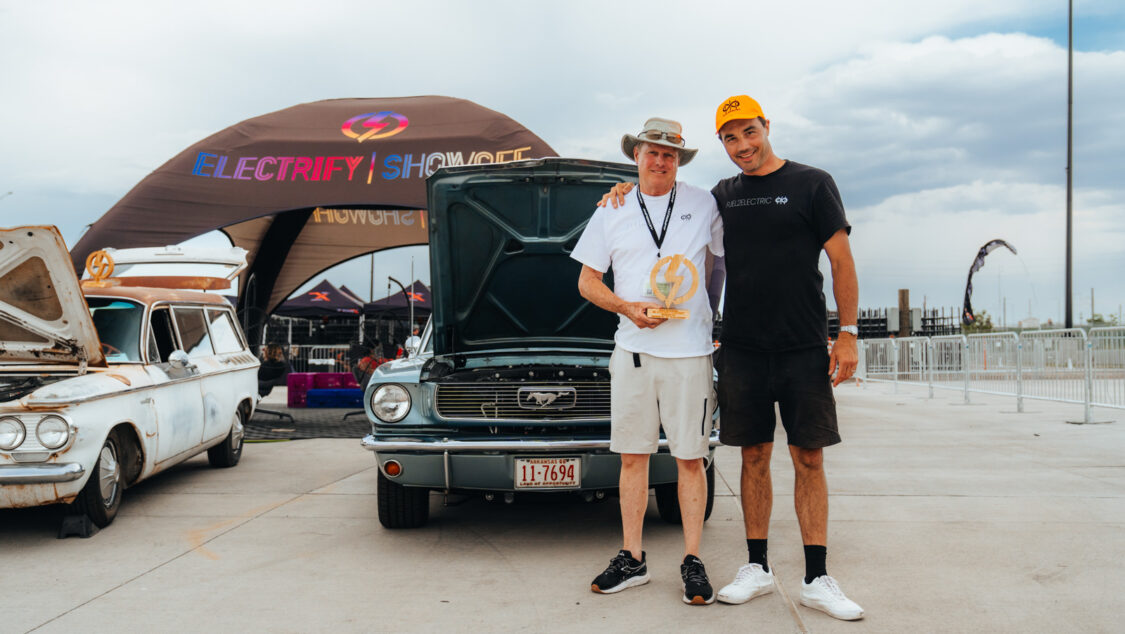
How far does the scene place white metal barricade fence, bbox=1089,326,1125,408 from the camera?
10039 millimetres

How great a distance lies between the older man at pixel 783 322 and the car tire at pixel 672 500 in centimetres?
131

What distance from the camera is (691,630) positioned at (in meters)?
3.23

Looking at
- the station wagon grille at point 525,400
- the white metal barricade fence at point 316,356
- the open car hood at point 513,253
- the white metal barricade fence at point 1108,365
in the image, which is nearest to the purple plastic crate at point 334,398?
the white metal barricade fence at point 316,356

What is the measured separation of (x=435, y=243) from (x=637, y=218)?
1935 mm

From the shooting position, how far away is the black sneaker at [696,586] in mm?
3531

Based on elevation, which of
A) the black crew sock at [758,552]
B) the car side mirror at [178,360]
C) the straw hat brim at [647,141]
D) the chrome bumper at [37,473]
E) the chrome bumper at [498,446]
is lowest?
the black crew sock at [758,552]

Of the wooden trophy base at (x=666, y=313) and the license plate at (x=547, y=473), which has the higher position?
the wooden trophy base at (x=666, y=313)

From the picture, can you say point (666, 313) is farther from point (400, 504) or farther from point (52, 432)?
point (52, 432)

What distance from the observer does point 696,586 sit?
355cm

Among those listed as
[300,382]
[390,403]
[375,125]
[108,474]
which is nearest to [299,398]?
[300,382]

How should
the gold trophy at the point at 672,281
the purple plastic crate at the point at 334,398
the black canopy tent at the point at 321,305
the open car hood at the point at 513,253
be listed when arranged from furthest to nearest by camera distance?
the black canopy tent at the point at 321,305, the purple plastic crate at the point at 334,398, the open car hood at the point at 513,253, the gold trophy at the point at 672,281

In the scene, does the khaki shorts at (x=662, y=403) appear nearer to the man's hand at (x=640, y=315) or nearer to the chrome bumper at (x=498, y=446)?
the man's hand at (x=640, y=315)

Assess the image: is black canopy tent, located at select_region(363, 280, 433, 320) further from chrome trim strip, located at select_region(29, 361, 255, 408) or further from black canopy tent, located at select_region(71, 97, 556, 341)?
chrome trim strip, located at select_region(29, 361, 255, 408)

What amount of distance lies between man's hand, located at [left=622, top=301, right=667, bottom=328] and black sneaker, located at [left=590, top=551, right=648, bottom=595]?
105 centimetres
